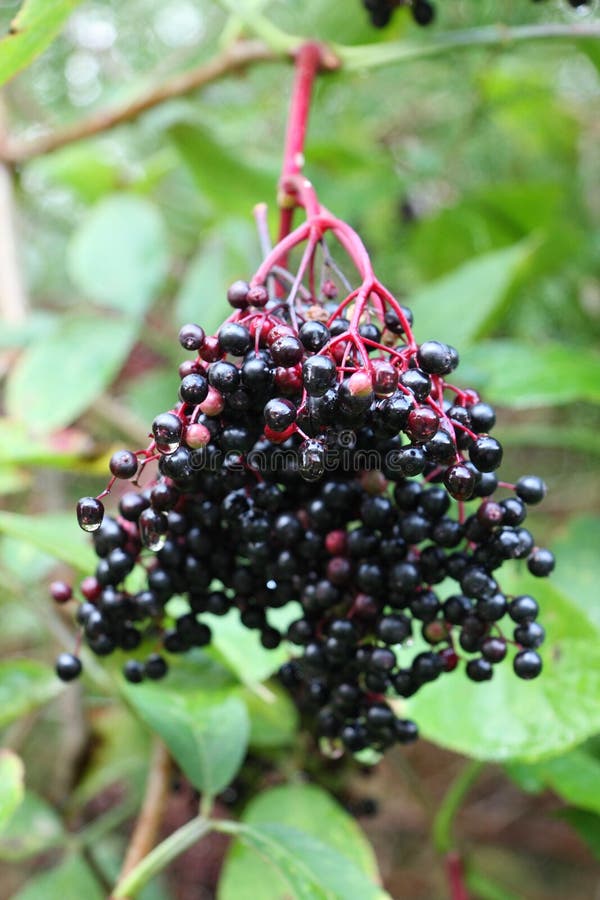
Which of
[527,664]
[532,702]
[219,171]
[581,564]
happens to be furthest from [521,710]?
[219,171]

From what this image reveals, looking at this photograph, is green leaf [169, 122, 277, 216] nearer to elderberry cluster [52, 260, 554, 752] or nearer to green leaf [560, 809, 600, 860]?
elderberry cluster [52, 260, 554, 752]

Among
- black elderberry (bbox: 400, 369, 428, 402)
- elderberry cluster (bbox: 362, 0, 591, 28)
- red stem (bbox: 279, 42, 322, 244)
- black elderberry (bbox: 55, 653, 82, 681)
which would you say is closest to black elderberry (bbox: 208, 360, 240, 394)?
black elderberry (bbox: 400, 369, 428, 402)

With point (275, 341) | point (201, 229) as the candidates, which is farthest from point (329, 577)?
point (201, 229)

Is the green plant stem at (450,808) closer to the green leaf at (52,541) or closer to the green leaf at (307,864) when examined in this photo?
the green leaf at (307,864)

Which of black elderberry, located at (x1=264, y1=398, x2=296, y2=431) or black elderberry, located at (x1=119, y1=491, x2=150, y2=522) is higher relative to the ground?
black elderberry, located at (x1=264, y1=398, x2=296, y2=431)

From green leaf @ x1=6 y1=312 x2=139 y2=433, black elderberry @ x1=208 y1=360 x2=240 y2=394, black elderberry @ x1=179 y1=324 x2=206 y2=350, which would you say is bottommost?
green leaf @ x1=6 y1=312 x2=139 y2=433
